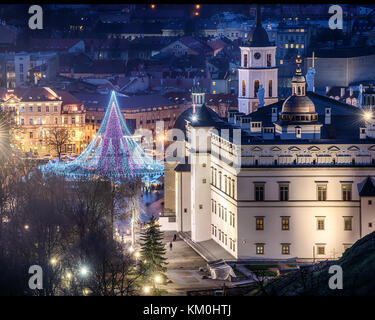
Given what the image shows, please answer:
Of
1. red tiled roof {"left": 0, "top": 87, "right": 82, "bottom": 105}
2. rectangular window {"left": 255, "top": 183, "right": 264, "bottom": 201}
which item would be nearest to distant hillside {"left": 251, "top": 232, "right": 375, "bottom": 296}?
rectangular window {"left": 255, "top": 183, "right": 264, "bottom": 201}

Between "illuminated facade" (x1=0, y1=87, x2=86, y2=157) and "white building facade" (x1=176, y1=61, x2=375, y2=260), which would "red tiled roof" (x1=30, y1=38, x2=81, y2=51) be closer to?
"illuminated facade" (x1=0, y1=87, x2=86, y2=157)

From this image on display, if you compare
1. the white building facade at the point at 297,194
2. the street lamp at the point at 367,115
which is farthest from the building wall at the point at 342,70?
the white building facade at the point at 297,194

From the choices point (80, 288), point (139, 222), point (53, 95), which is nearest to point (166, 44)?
point (53, 95)

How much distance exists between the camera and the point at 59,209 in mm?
61688

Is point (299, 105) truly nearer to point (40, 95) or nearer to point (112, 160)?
point (112, 160)

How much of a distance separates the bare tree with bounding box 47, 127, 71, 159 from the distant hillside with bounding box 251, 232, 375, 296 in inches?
1654

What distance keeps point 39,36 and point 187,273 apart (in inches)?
3922

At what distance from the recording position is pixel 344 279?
4769cm

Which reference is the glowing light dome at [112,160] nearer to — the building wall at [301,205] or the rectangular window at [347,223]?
the building wall at [301,205]

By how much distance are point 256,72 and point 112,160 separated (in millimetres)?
10961

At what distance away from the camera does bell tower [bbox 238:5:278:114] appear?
258ft

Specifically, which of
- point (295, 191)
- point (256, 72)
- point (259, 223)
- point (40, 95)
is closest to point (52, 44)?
point (40, 95)

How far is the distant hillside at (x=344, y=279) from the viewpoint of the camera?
46.2 m

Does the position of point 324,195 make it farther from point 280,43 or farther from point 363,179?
point 280,43
